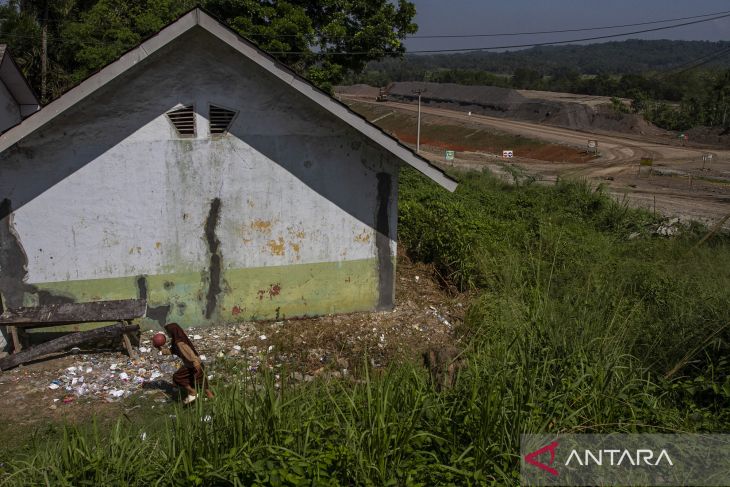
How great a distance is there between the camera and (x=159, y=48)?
8.25 m

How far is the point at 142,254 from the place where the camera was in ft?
30.2

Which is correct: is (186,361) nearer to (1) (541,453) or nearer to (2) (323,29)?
(1) (541,453)

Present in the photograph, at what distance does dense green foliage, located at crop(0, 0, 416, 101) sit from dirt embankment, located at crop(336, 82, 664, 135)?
116 ft

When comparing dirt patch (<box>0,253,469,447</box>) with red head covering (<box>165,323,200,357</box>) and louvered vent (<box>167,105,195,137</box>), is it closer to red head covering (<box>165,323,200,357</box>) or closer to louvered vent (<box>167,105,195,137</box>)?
red head covering (<box>165,323,200,357</box>)

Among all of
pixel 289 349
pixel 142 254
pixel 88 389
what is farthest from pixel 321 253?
pixel 88 389

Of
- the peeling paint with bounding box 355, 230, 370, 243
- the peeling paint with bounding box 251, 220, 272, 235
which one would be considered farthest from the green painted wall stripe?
the peeling paint with bounding box 251, 220, 272, 235

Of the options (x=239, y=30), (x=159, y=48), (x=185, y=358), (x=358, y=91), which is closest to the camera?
(x=185, y=358)

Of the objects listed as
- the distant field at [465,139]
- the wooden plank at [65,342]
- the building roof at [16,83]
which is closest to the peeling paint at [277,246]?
the wooden plank at [65,342]

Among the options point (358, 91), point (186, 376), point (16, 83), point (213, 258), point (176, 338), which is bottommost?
point (186, 376)

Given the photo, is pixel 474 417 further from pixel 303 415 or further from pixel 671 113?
pixel 671 113

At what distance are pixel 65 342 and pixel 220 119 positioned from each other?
3.88 meters

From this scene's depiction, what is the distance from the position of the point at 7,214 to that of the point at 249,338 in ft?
12.5

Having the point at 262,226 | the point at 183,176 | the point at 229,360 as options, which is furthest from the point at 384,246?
the point at 183,176

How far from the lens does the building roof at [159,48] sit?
802cm
